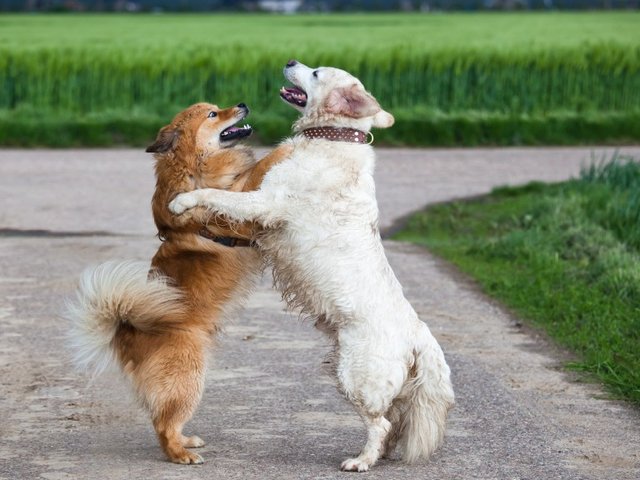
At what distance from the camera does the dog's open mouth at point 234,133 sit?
6.62 meters

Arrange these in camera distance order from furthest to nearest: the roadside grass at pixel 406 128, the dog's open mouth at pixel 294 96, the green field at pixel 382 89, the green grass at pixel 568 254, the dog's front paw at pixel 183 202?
the green field at pixel 382 89 → the roadside grass at pixel 406 128 → the green grass at pixel 568 254 → the dog's open mouth at pixel 294 96 → the dog's front paw at pixel 183 202

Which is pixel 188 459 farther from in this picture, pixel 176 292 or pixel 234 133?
pixel 234 133

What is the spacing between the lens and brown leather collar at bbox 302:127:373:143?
20.6 feet

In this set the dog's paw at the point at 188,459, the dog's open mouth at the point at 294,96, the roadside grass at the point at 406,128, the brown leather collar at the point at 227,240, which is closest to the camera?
the dog's paw at the point at 188,459

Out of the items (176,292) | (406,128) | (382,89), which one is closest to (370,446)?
(176,292)

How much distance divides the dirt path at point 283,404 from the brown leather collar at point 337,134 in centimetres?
118

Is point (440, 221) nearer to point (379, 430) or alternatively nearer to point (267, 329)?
point (267, 329)

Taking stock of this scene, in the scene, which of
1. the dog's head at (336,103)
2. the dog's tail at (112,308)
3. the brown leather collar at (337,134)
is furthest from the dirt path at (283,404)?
the dog's head at (336,103)

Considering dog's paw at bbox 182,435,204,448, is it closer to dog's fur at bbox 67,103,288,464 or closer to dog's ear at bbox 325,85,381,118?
dog's fur at bbox 67,103,288,464

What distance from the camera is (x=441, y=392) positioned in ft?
20.0

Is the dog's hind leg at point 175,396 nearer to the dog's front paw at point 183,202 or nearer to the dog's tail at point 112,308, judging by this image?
the dog's tail at point 112,308

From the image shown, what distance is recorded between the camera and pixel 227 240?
6.37 m

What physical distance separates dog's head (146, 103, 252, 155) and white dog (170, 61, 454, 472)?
15.2 inches

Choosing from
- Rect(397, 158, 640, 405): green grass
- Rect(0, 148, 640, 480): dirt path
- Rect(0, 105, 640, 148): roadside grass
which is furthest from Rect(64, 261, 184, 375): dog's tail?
Rect(0, 105, 640, 148): roadside grass
